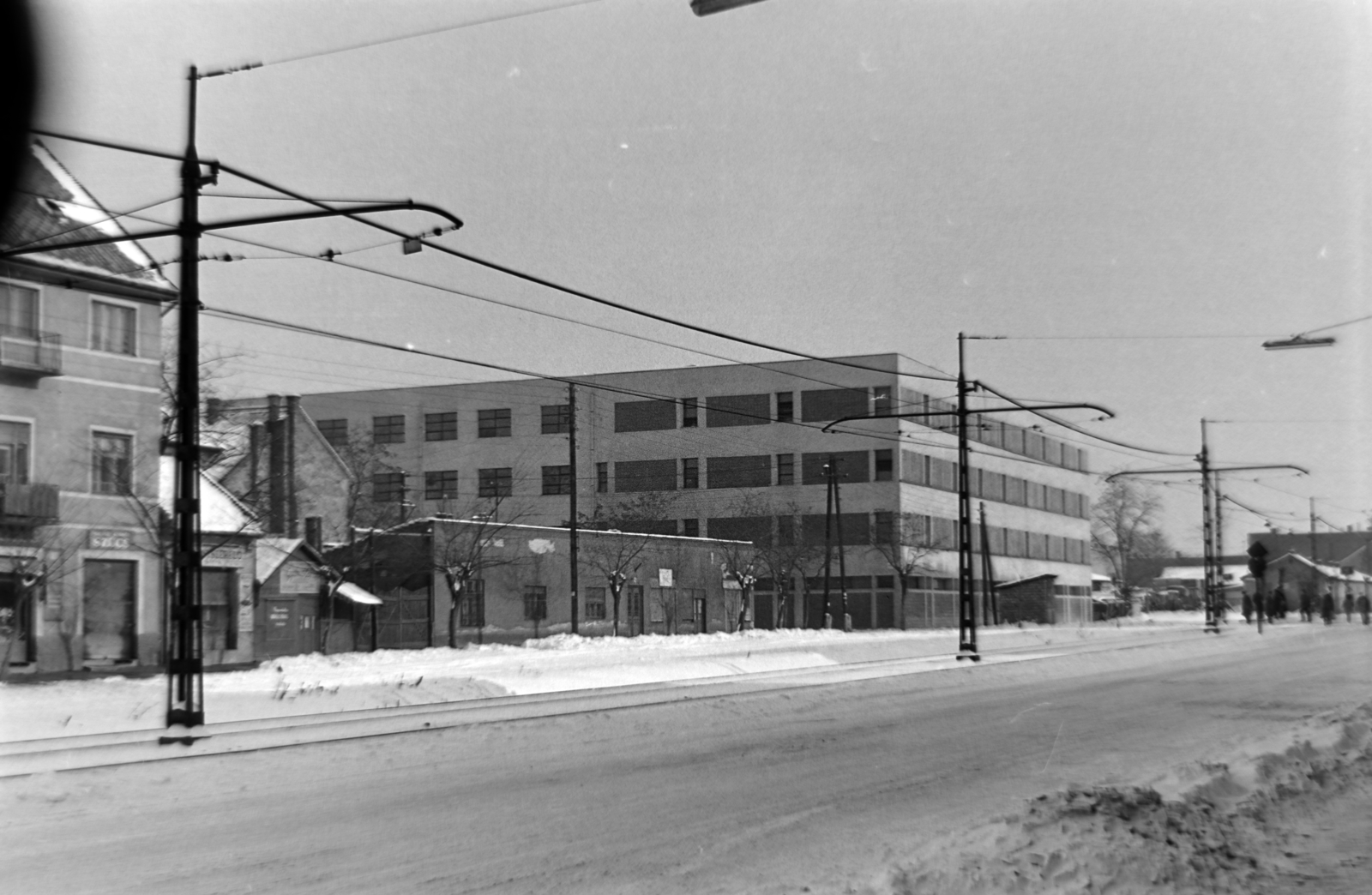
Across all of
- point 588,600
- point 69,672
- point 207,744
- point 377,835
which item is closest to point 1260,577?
point 588,600

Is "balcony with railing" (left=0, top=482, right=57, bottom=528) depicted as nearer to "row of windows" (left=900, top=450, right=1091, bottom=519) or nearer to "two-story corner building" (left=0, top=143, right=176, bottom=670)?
"two-story corner building" (left=0, top=143, right=176, bottom=670)

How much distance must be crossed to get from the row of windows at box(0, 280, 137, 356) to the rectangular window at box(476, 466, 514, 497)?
41.0 metres

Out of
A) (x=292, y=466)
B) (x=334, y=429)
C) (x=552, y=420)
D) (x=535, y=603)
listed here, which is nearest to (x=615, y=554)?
(x=535, y=603)

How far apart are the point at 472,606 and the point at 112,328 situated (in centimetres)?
2223

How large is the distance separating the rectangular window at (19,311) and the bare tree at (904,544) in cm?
5044

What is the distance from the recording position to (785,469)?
81875 millimetres

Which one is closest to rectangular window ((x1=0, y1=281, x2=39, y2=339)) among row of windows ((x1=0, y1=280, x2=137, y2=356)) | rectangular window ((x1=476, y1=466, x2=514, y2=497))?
row of windows ((x1=0, y1=280, x2=137, y2=356))

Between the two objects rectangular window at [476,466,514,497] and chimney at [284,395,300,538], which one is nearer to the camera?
chimney at [284,395,300,538]

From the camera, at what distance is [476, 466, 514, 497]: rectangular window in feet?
251

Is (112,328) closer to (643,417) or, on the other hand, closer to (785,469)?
(643,417)

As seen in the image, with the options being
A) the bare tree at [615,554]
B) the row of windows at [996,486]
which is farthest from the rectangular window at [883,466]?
the bare tree at [615,554]

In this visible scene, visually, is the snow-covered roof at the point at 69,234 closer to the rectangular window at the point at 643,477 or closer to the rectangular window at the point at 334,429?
the rectangular window at the point at 643,477

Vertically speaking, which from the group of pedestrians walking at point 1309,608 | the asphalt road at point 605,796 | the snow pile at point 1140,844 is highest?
the snow pile at point 1140,844

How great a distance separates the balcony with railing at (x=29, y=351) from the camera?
31625mm
